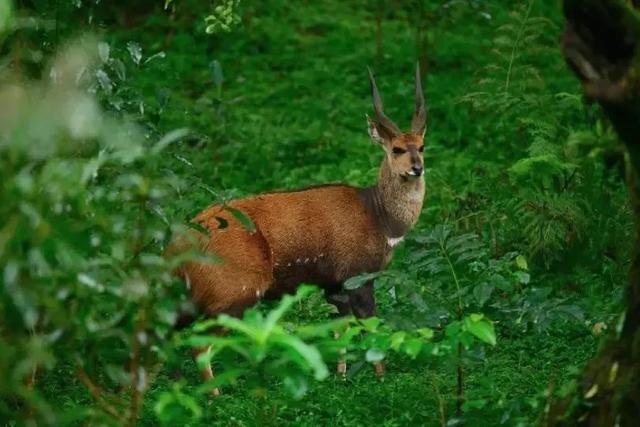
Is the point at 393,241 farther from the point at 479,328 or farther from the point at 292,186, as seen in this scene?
the point at 479,328

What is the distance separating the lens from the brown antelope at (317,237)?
27.9ft

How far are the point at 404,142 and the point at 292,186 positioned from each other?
2542 millimetres

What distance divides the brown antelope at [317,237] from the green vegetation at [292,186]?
245 millimetres

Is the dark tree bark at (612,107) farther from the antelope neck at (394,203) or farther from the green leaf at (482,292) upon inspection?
the antelope neck at (394,203)

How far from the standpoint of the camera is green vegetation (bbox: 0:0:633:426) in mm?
5098

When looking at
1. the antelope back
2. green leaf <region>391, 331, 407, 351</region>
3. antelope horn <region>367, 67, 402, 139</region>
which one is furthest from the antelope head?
green leaf <region>391, 331, 407, 351</region>

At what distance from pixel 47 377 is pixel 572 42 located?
3.79m

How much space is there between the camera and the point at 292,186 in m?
12.1

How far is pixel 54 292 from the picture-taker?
5.03 meters

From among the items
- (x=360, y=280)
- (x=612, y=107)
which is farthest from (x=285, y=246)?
(x=612, y=107)

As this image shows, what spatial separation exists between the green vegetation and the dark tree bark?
171 mm

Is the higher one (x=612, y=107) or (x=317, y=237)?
(x=612, y=107)

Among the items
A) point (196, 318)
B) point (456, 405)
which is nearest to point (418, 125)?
point (196, 318)

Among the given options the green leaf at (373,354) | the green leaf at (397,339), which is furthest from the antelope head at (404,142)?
the green leaf at (397,339)
